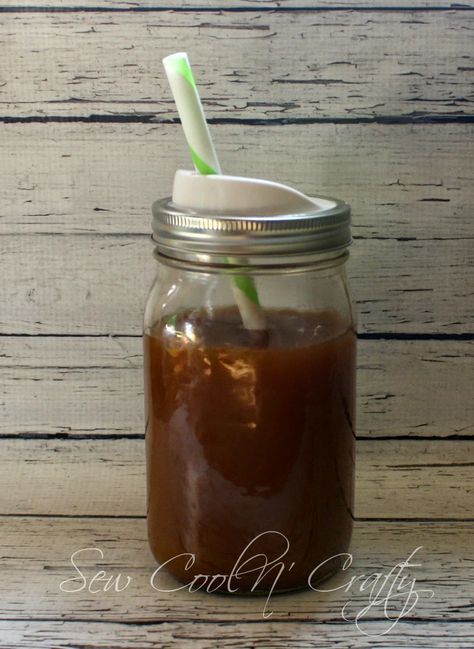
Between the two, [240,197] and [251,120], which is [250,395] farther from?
[251,120]

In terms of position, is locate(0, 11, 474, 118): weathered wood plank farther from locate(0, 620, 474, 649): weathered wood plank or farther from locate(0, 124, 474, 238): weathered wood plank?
locate(0, 620, 474, 649): weathered wood plank

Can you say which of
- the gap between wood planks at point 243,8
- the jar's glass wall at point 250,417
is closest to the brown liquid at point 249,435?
the jar's glass wall at point 250,417

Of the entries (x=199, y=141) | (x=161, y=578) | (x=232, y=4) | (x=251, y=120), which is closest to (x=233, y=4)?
(x=232, y=4)

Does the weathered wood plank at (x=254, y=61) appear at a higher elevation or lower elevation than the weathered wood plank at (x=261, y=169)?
higher

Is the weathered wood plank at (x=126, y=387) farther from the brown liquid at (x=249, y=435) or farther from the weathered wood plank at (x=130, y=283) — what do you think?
the brown liquid at (x=249, y=435)

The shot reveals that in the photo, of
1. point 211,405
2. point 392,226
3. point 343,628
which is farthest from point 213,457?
point 392,226

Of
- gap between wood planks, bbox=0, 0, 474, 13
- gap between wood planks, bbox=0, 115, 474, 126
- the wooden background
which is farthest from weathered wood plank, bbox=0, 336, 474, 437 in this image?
gap between wood planks, bbox=0, 0, 474, 13

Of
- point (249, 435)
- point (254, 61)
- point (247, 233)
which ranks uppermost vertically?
point (254, 61)

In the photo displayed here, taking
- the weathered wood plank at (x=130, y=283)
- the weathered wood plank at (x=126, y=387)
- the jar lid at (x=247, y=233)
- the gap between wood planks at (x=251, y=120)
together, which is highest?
the gap between wood planks at (x=251, y=120)
